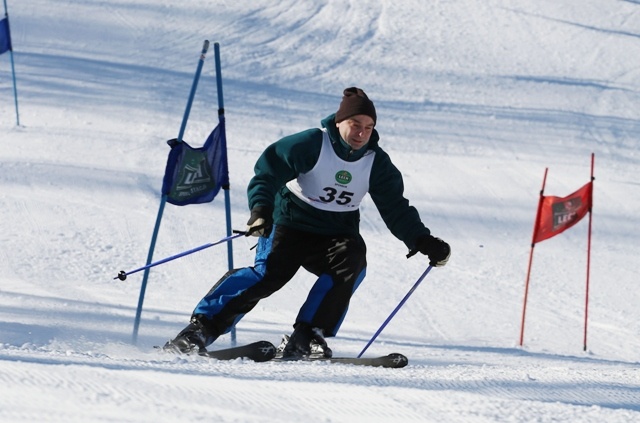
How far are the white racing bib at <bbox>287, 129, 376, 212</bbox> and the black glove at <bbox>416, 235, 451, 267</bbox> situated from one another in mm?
382

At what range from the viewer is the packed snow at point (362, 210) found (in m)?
3.64

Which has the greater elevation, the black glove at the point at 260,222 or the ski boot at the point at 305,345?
the black glove at the point at 260,222

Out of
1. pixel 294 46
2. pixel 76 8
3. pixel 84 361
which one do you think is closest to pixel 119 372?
pixel 84 361

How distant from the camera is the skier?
202 inches

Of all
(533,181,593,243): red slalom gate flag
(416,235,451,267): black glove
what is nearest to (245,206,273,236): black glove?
(416,235,451,267): black glove

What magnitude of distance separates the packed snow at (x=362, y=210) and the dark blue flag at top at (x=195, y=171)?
2.80ft

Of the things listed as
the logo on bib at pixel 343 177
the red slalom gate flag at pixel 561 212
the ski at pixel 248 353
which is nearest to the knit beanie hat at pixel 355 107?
the logo on bib at pixel 343 177

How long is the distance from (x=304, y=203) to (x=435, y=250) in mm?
662

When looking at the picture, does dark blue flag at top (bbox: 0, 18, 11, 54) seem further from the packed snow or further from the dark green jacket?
the dark green jacket

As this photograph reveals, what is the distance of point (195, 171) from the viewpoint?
6.09 meters

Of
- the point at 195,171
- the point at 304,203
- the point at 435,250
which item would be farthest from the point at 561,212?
the point at 304,203

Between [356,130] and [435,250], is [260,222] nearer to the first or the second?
[356,130]

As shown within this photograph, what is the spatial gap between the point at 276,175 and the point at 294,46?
10.9 m

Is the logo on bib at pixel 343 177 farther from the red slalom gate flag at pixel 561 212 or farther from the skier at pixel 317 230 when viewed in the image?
the red slalom gate flag at pixel 561 212
